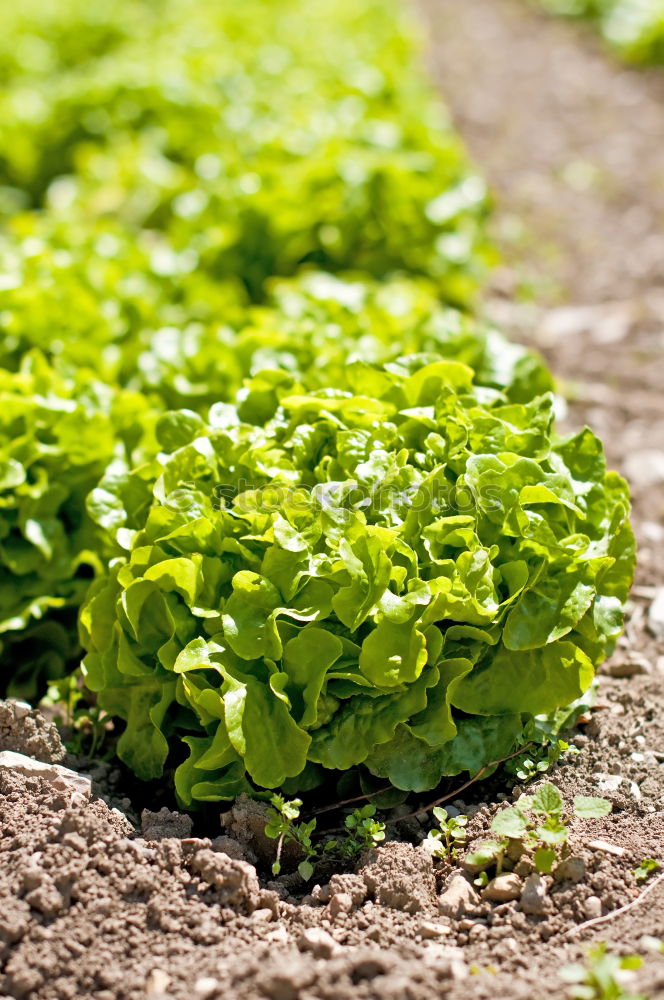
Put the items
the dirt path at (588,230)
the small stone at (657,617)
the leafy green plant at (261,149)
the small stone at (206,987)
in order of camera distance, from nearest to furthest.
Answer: the small stone at (206,987) → the small stone at (657,617) → the dirt path at (588,230) → the leafy green plant at (261,149)

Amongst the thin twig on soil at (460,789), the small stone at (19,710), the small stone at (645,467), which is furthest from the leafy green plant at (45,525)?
the small stone at (645,467)

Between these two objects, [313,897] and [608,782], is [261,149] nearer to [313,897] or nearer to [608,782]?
[608,782]

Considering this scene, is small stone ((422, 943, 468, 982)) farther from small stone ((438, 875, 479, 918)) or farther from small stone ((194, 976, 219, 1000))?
Result: small stone ((194, 976, 219, 1000))

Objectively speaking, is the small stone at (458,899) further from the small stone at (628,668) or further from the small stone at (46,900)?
the small stone at (628,668)

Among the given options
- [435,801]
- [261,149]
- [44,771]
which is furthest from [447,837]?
[261,149]

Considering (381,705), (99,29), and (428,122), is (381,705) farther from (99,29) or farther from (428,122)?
(99,29)

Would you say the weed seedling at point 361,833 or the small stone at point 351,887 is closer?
the small stone at point 351,887
